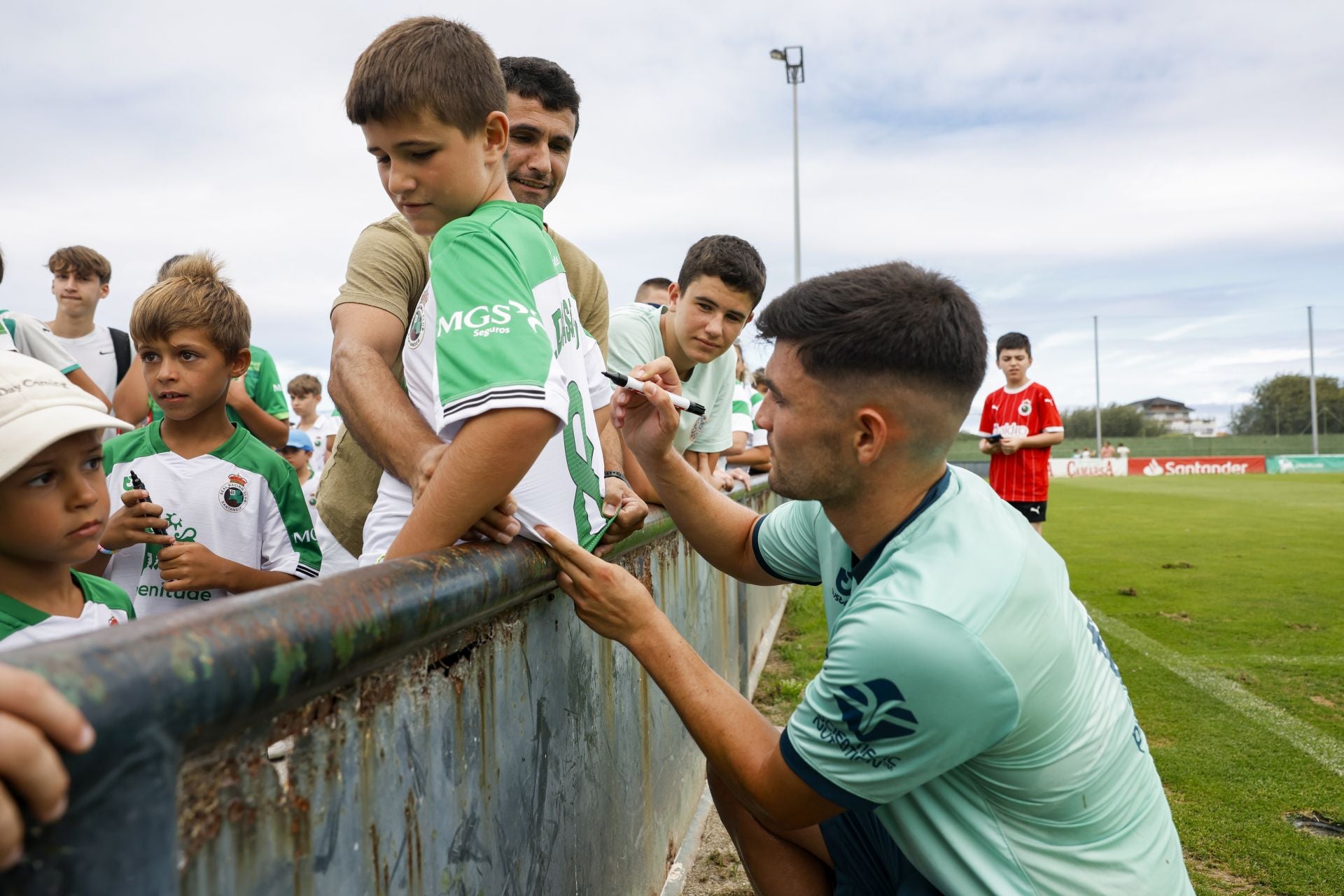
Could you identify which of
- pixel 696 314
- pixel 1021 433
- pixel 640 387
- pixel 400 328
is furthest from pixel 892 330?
pixel 1021 433

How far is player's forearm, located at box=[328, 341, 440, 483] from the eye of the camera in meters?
1.86

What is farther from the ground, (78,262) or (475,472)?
(78,262)

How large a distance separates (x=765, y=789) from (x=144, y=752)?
141 cm

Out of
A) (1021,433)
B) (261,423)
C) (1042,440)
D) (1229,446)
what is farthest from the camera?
(1229,446)

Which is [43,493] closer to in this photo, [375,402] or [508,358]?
[375,402]

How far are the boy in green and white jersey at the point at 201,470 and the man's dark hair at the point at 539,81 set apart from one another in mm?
1104

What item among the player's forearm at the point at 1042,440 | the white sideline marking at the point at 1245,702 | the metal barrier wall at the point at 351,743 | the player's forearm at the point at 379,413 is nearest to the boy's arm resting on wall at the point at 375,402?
the player's forearm at the point at 379,413

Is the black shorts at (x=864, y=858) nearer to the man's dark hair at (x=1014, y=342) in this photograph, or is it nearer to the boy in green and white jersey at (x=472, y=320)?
the boy in green and white jersey at (x=472, y=320)

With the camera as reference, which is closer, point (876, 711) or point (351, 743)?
point (351, 743)

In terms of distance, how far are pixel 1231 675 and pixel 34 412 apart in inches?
247

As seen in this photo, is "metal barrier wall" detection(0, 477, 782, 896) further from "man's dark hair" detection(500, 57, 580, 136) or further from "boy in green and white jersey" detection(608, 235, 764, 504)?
"boy in green and white jersey" detection(608, 235, 764, 504)

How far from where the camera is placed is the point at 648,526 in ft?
8.66

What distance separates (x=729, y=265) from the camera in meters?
4.02

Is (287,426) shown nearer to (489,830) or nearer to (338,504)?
(338,504)
